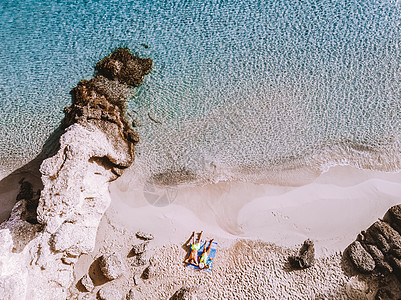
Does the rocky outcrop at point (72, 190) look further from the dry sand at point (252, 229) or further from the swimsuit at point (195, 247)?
the swimsuit at point (195, 247)

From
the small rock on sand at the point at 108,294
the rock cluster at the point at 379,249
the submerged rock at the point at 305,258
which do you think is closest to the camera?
the small rock on sand at the point at 108,294

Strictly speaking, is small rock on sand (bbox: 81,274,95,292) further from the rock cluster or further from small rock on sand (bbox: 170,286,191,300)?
the rock cluster

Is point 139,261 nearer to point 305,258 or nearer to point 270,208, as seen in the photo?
point 270,208

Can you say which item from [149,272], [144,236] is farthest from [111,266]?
[144,236]

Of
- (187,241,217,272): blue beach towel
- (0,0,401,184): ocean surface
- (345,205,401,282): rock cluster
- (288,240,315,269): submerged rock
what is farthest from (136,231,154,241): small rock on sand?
(345,205,401,282): rock cluster

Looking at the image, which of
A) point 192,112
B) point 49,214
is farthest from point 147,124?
point 49,214

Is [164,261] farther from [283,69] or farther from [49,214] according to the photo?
[283,69]

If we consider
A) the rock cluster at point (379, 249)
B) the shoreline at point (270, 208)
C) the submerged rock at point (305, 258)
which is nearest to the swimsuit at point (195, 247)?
the shoreline at point (270, 208)
